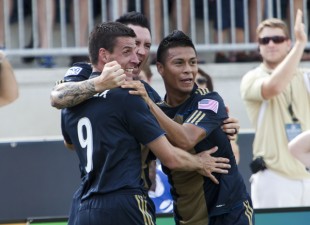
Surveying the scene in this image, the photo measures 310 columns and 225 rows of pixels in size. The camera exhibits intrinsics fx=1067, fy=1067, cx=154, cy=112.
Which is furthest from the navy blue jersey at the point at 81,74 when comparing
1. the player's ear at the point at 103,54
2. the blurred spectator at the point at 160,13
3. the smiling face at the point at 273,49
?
the blurred spectator at the point at 160,13

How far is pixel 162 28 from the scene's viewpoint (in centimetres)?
1130

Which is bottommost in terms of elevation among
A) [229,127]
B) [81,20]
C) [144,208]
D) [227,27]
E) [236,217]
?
[236,217]

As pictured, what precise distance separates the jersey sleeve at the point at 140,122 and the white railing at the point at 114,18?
483 centimetres

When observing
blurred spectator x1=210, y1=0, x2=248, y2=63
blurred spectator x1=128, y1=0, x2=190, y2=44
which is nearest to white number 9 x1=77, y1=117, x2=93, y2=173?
blurred spectator x1=128, y1=0, x2=190, y2=44

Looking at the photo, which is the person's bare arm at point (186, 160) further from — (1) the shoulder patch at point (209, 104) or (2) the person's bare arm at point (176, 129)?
(1) the shoulder patch at point (209, 104)

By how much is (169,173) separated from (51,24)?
4.50 metres

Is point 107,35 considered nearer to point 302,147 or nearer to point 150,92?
point 150,92

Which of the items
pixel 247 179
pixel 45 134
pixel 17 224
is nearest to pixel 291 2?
pixel 247 179

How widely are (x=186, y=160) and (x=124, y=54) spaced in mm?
745

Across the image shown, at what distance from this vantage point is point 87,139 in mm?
6273

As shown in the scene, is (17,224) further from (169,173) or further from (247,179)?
(247,179)

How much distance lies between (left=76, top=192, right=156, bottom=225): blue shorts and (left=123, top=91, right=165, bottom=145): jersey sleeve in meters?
0.35

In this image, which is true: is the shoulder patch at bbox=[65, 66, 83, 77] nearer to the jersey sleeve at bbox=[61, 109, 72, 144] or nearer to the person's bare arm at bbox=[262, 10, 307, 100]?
the jersey sleeve at bbox=[61, 109, 72, 144]

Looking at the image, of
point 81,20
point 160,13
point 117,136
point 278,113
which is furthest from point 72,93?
point 160,13
